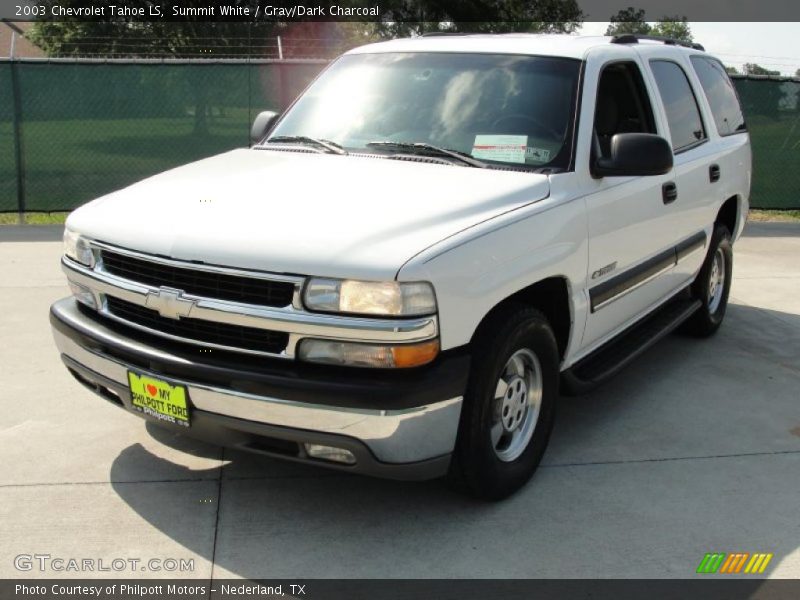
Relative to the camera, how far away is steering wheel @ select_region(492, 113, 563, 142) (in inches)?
163

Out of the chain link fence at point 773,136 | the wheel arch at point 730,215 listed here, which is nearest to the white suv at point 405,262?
the wheel arch at point 730,215

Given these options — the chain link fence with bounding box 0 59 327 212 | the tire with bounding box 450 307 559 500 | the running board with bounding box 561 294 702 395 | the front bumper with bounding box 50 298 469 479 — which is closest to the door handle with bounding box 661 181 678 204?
the running board with bounding box 561 294 702 395

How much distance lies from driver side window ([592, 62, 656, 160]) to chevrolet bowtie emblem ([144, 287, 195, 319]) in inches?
84.2

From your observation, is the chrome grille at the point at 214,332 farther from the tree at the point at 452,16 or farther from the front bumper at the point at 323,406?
the tree at the point at 452,16

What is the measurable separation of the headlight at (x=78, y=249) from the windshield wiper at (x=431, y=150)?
1390 mm

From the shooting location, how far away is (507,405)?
373cm

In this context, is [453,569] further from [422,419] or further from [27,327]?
[27,327]

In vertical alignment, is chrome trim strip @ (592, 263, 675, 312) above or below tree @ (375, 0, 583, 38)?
below

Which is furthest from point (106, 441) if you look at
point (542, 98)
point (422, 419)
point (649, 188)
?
point (649, 188)

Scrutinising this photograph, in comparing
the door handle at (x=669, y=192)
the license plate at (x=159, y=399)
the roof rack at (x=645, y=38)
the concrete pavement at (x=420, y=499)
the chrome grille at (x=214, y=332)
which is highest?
the roof rack at (x=645, y=38)

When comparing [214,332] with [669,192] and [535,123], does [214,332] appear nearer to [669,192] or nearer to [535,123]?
[535,123]

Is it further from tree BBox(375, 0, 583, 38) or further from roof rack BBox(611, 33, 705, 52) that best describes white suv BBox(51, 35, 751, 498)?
tree BBox(375, 0, 583, 38)

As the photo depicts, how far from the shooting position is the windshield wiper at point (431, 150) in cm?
404

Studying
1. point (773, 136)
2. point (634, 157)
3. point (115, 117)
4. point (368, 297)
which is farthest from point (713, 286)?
point (115, 117)
